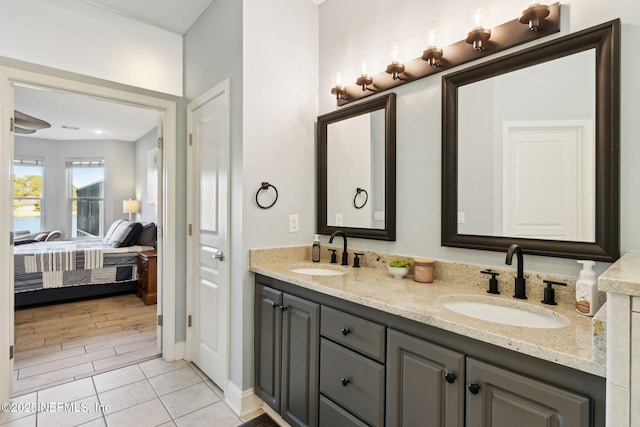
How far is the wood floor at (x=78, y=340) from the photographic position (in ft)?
8.28

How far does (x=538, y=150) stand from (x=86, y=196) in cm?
813

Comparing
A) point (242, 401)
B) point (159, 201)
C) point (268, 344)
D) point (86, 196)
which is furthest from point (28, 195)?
point (268, 344)

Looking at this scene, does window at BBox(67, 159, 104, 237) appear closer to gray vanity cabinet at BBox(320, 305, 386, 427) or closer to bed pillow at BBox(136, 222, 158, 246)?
bed pillow at BBox(136, 222, 158, 246)

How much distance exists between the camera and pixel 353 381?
1407 millimetres

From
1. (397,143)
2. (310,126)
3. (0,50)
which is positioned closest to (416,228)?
(397,143)

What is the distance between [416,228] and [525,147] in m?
0.65

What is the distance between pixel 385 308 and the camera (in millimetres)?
1246

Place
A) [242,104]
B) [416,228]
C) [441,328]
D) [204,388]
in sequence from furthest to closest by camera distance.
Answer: [204,388] → [242,104] → [416,228] → [441,328]

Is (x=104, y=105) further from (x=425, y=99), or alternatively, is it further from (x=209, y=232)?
(x=425, y=99)

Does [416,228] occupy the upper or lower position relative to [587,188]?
lower

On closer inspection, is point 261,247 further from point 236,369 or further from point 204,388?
point 204,388

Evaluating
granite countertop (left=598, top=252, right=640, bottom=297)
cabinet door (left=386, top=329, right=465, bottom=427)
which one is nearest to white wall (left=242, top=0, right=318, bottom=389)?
cabinet door (left=386, top=329, right=465, bottom=427)

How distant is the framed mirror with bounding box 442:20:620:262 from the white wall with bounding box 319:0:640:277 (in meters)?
0.04

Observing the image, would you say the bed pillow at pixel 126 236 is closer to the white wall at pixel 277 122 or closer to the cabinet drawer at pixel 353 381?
the white wall at pixel 277 122
